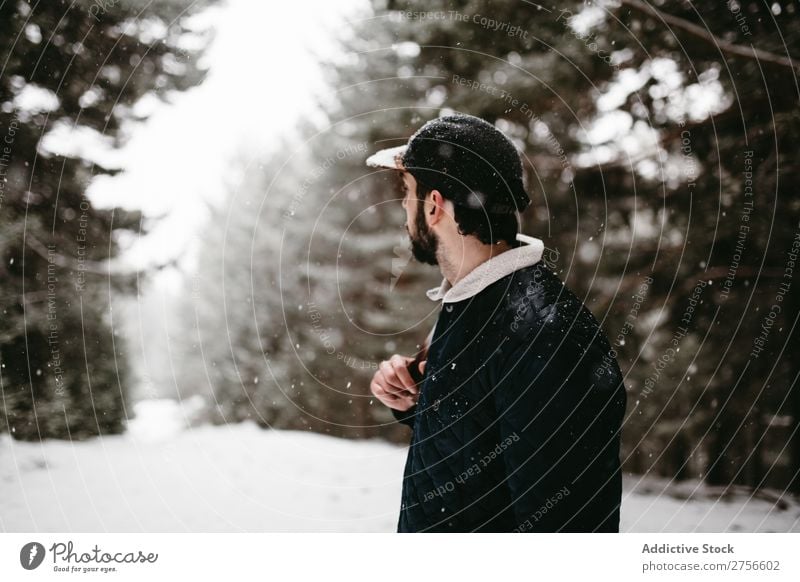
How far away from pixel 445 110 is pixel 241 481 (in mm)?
1303

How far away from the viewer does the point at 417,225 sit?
84cm

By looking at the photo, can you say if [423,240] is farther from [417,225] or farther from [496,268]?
[496,268]

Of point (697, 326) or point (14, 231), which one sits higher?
point (14, 231)

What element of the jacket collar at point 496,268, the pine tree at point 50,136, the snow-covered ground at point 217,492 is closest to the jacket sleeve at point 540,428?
the jacket collar at point 496,268

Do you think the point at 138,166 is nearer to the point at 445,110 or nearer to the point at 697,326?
the point at 445,110

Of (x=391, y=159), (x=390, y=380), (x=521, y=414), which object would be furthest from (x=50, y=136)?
(x=521, y=414)

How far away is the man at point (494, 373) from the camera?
0.64 m

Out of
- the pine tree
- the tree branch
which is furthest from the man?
the tree branch

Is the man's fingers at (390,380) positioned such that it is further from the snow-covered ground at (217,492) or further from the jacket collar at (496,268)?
the snow-covered ground at (217,492)

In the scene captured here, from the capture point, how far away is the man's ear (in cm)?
80

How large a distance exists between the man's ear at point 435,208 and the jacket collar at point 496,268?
11 centimetres

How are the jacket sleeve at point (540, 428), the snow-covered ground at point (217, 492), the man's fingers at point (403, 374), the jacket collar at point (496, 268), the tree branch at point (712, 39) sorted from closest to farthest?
the jacket sleeve at point (540, 428)
the jacket collar at point (496, 268)
the man's fingers at point (403, 374)
the snow-covered ground at point (217, 492)
the tree branch at point (712, 39)

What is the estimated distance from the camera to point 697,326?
168cm
